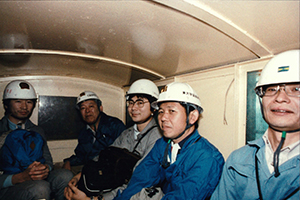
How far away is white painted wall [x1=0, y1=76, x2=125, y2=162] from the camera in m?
3.44

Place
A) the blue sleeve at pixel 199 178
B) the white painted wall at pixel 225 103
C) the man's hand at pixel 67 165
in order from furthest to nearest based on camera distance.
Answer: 1. the man's hand at pixel 67 165
2. the white painted wall at pixel 225 103
3. the blue sleeve at pixel 199 178

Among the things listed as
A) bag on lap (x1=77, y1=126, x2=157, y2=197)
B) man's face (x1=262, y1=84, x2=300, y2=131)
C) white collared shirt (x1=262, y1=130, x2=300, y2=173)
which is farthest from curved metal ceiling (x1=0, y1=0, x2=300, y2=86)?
bag on lap (x1=77, y1=126, x2=157, y2=197)

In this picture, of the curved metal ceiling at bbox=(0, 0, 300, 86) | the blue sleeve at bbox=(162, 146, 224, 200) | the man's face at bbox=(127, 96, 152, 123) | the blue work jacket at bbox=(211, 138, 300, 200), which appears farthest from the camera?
the man's face at bbox=(127, 96, 152, 123)

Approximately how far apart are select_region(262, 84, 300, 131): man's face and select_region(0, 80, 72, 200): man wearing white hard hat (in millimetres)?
2501

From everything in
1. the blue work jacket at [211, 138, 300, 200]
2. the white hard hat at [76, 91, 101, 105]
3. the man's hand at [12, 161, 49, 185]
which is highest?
the white hard hat at [76, 91, 101, 105]

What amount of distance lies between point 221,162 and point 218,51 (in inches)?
42.9

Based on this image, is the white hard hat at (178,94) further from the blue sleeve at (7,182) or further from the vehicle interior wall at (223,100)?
the blue sleeve at (7,182)

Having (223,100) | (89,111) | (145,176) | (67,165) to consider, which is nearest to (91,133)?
(89,111)

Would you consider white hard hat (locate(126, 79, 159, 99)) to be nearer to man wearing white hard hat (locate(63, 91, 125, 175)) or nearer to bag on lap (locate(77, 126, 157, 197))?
bag on lap (locate(77, 126, 157, 197))

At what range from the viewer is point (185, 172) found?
158 cm

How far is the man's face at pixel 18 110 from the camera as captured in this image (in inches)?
101

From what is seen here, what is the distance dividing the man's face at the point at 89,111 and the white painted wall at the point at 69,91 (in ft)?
1.39

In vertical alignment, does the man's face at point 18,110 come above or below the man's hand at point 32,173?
above

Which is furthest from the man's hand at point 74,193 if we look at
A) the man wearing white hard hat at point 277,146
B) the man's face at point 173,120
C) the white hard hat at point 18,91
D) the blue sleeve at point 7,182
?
the man wearing white hard hat at point 277,146
